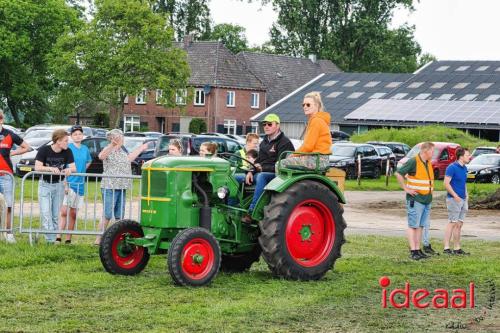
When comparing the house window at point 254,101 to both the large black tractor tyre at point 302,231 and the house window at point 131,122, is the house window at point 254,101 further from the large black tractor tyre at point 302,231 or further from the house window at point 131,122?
the large black tractor tyre at point 302,231

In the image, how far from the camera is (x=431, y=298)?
1071 centimetres

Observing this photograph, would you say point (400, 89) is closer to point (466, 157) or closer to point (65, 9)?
point (65, 9)

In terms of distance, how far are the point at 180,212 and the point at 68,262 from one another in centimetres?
205

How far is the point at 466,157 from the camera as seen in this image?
1566 centimetres

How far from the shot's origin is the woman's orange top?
11.7 meters

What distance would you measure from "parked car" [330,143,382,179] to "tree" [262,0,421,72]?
4360 cm

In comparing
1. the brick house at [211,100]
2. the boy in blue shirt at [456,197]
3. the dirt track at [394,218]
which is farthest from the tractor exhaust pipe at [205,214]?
the brick house at [211,100]

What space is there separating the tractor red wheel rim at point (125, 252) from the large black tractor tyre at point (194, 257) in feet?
3.25

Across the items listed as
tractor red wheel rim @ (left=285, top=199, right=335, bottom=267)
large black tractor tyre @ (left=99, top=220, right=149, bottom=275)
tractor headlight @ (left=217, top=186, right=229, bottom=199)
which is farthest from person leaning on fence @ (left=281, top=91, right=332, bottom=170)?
large black tractor tyre @ (left=99, top=220, right=149, bottom=275)

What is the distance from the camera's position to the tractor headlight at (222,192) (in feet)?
38.1

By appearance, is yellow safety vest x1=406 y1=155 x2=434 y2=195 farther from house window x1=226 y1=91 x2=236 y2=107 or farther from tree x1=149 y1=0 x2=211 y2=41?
tree x1=149 y1=0 x2=211 y2=41

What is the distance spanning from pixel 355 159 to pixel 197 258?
29378mm

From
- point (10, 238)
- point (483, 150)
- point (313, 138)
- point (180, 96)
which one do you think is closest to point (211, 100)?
point (180, 96)

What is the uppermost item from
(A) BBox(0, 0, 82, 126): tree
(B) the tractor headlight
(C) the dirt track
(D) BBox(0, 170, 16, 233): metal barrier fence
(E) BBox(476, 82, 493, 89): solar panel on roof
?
(A) BBox(0, 0, 82, 126): tree
